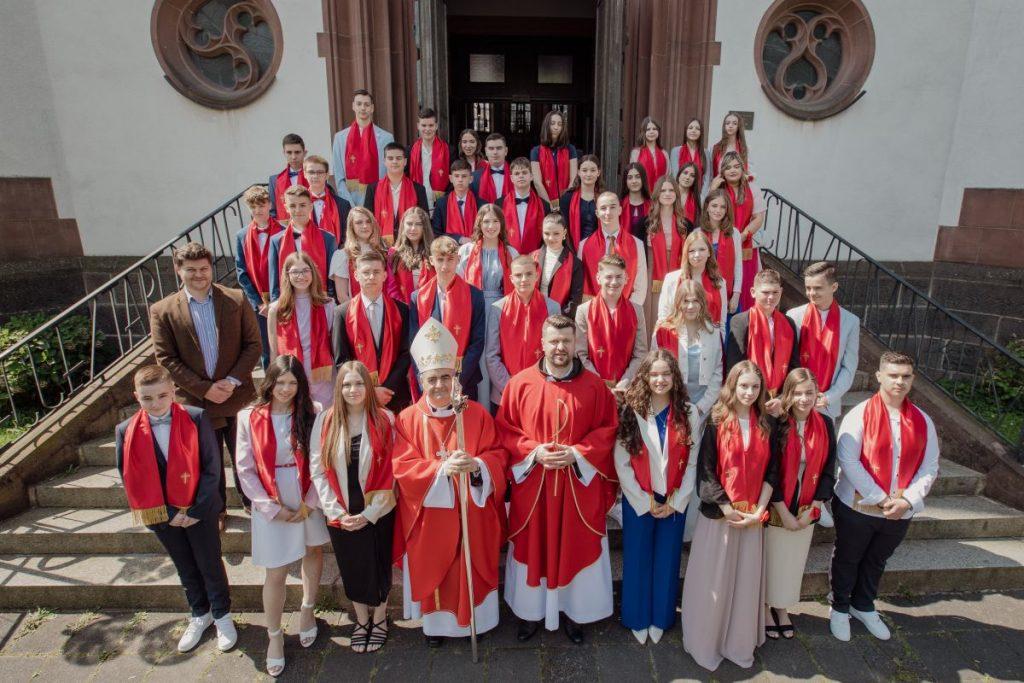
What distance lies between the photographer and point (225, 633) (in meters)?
3.78

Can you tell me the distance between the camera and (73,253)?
801 centimetres

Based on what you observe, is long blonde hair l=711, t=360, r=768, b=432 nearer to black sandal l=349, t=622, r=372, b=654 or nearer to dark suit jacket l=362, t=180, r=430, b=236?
black sandal l=349, t=622, r=372, b=654

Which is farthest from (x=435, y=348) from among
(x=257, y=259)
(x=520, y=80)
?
(x=520, y=80)

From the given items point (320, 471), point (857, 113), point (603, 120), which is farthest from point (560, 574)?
point (857, 113)

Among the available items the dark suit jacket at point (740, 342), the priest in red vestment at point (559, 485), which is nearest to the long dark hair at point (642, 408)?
the priest in red vestment at point (559, 485)

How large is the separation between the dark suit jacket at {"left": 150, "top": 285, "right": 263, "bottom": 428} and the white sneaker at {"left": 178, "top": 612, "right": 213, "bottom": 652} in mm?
1296

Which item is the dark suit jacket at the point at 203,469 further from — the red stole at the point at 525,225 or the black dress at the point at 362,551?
the red stole at the point at 525,225

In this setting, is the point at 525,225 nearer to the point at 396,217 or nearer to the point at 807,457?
the point at 396,217

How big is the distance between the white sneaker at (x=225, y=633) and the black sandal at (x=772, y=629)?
3414 millimetres

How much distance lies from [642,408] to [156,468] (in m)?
2.91

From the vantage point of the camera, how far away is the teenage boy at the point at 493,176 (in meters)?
6.18

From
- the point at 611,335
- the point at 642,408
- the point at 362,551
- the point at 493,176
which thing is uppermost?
the point at 493,176

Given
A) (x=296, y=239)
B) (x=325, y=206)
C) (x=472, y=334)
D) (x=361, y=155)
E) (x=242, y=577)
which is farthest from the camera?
(x=361, y=155)

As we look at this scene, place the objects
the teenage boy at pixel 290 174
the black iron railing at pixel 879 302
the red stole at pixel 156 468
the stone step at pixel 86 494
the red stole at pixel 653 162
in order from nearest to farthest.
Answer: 1. the red stole at pixel 156 468
2. the stone step at pixel 86 494
3. the teenage boy at pixel 290 174
4. the red stole at pixel 653 162
5. the black iron railing at pixel 879 302
